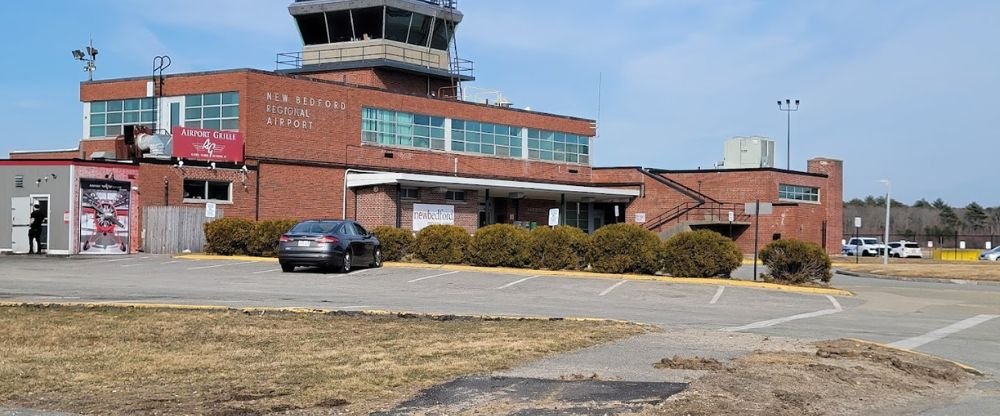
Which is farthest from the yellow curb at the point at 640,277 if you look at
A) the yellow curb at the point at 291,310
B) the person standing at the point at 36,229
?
the person standing at the point at 36,229

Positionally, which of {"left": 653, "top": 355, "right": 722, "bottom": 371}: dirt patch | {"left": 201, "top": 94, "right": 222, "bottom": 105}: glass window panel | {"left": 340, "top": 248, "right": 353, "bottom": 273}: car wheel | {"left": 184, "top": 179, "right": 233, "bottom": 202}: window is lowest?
{"left": 653, "top": 355, "right": 722, "bottom": 371}: dirt patch

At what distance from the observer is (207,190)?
3791 centimetres

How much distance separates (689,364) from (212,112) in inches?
1379

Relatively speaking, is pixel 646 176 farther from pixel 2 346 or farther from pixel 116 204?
pixel 2 346

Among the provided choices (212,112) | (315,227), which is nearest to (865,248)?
(212,112)

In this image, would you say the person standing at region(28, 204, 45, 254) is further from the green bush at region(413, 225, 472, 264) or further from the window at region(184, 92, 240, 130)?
the green bush at region(413, 225, 472, 264)

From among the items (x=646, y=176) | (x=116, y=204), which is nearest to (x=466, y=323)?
(x=116, y=204)

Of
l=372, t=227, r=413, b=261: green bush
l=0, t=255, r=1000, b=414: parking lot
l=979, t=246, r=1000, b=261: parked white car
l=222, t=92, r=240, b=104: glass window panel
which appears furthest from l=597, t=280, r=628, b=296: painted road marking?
l=979, t=246, r=1000, b=261: parked white car

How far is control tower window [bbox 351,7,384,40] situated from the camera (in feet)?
164

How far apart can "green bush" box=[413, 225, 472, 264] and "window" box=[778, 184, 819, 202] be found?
2989 centimetres

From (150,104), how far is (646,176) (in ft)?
89.9

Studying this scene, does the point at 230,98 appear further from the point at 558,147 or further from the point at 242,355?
the point at 242,355

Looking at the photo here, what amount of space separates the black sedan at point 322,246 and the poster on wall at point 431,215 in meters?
16.5

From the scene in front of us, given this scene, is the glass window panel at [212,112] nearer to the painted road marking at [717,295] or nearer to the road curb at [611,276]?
the road curb at [611,276]
